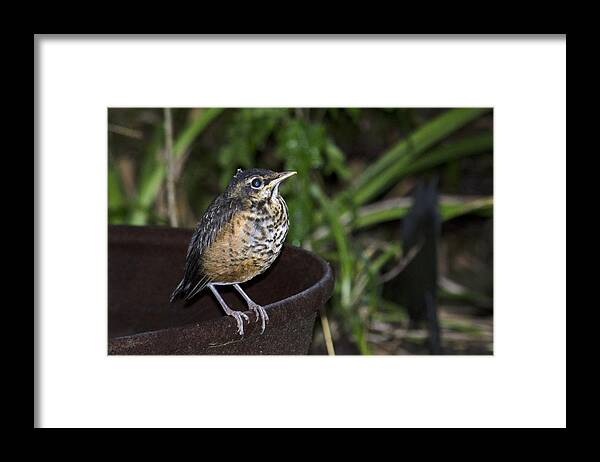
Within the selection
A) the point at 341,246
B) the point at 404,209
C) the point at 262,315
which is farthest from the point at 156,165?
the point at 262,315

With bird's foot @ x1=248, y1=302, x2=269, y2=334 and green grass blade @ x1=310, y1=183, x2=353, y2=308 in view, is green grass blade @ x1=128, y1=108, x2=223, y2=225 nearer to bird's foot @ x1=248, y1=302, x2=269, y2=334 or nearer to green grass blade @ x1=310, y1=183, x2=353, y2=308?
green grass blade @ x1=310, y1=183, x2=353, y2=308

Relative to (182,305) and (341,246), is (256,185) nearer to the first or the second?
(182,305)

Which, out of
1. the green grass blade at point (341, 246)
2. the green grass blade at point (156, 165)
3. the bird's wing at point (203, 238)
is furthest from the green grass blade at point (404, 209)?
the bird's wing at point (203, 238)

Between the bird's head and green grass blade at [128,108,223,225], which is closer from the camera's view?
the bird's head

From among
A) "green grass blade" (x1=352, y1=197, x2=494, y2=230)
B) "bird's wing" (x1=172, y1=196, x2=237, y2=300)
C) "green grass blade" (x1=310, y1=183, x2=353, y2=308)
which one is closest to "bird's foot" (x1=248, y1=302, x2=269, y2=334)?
"bird's wing" (x1=172, y1=196, x2=237, y2=300)

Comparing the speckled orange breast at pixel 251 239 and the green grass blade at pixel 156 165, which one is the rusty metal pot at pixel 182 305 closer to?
the speckled orange breast at pixel 251 239

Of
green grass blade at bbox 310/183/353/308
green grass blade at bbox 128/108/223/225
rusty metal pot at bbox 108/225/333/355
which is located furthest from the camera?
green grass blade at bbox 128/108/223/225

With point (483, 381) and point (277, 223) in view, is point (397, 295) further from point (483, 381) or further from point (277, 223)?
point (277, 223)
